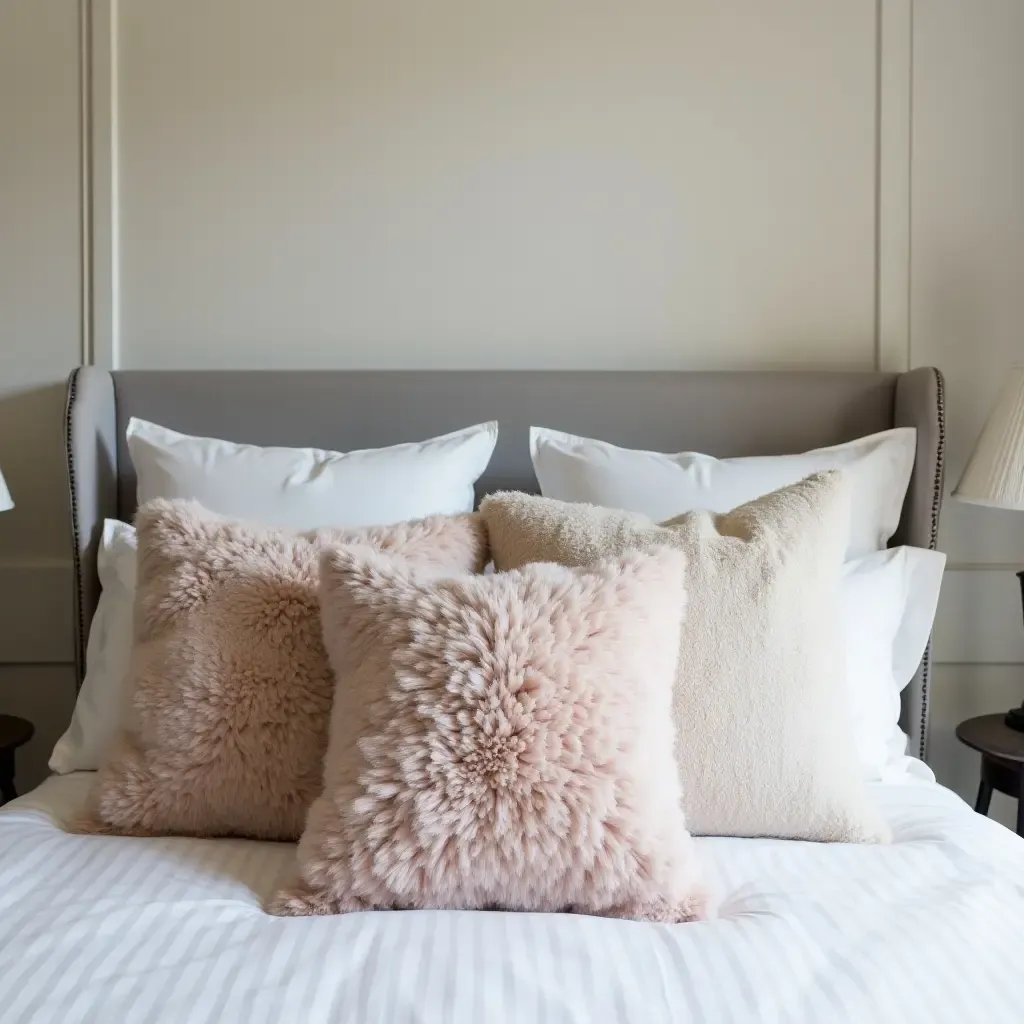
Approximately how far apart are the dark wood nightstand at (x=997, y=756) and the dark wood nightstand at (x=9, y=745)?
1.69 meters

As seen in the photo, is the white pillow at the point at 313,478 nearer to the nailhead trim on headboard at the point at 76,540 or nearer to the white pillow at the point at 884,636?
the nailhead trim on headboard at the point at 76,540

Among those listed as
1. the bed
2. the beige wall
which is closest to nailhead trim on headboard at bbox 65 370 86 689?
the beige wall

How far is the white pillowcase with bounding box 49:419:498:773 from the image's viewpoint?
5.20 ft

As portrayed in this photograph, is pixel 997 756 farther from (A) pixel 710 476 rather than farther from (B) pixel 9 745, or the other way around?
(B) pixel 9 745

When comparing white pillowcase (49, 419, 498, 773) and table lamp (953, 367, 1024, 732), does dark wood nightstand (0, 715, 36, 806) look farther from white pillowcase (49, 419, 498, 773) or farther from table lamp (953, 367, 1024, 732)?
table lamp (953, 367, 1024, 732)

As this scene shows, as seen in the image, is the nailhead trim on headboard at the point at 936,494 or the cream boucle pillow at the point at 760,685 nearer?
the cream boucle pillow at the point at 760,685

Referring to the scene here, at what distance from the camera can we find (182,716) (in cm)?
125

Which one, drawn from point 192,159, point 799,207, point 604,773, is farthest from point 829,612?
point 192,159

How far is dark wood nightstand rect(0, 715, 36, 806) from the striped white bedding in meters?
0.70

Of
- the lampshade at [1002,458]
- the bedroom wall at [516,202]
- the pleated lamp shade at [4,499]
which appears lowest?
the pleated lamp shade at [4,499]

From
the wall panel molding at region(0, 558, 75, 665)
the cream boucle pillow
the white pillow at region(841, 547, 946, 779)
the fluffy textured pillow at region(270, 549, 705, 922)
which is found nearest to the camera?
the fluffy textured pillow at region(270, 549, 705, 922)

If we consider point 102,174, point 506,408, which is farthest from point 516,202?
point 102,174

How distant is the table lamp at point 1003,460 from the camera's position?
1735 millimetres

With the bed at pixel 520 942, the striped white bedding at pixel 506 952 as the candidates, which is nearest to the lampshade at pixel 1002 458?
the bed at pixel 520 942
